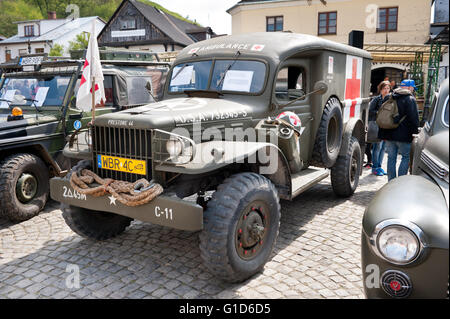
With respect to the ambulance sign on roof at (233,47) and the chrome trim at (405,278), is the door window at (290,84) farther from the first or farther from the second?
the chrome trim at (405,278)

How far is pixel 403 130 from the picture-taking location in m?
6.14

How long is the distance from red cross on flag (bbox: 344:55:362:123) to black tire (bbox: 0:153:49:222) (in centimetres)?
464

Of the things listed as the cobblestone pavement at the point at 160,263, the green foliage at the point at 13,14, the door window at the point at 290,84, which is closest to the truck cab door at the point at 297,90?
the door window at the point at 290,84

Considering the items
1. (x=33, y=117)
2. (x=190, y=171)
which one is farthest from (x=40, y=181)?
(x=190, y=171)

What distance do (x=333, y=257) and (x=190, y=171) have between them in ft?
6.40

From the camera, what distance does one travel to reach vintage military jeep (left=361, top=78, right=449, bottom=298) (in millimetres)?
2285

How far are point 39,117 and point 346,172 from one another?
462 centimetres

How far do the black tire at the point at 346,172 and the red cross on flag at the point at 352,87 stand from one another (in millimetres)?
473

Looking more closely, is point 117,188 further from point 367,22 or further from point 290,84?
point 367,22

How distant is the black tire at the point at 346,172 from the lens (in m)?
5.95

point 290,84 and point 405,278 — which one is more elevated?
point 290,84

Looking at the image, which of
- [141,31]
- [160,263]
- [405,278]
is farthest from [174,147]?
[141,31]

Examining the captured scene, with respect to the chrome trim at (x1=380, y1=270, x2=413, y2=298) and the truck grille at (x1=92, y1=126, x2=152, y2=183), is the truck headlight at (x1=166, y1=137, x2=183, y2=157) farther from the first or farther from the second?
the chrome trim at (x1=380, y1=270, x2=413, y2=298)

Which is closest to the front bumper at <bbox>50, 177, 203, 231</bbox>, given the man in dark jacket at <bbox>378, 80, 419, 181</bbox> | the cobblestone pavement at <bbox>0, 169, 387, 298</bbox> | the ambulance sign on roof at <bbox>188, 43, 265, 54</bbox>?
the cobblestone pavement at <bbox>0, 169, 387, 298</bbox>
